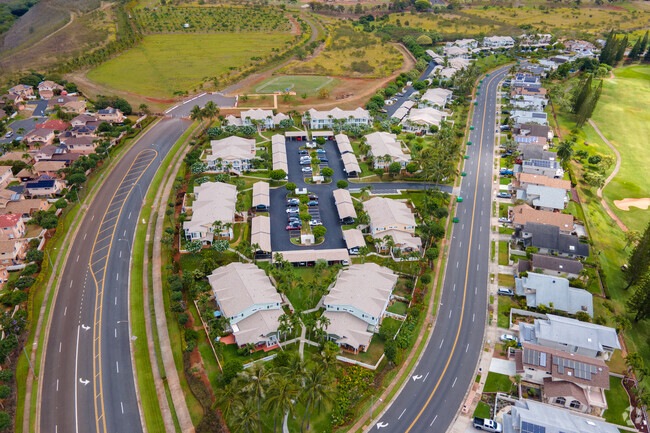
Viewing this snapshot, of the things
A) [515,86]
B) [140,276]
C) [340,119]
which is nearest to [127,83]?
[340,119]

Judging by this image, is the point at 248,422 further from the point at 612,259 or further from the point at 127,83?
the point at 127,83

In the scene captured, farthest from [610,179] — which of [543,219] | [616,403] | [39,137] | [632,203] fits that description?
[39,137]

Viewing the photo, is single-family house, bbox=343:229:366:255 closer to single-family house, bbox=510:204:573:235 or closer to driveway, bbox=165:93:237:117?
single-family house, bbox=510:204:573:235

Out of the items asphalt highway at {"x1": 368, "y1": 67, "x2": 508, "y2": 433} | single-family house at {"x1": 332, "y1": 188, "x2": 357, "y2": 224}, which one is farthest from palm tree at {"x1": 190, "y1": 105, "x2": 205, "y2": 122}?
asphalt highway at {"x1": 368, "y1": 67, "x2": 508, "y2": 433}

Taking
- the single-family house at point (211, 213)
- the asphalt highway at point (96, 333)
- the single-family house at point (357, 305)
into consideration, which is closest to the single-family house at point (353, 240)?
the single-family house at point (357, 305)

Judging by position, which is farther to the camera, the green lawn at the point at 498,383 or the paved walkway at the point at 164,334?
the green lawn at the point at 498,383

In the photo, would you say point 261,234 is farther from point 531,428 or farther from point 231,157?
point 531,428

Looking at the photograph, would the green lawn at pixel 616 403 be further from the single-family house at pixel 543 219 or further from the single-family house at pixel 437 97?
the single-family house at pixel 437 97
